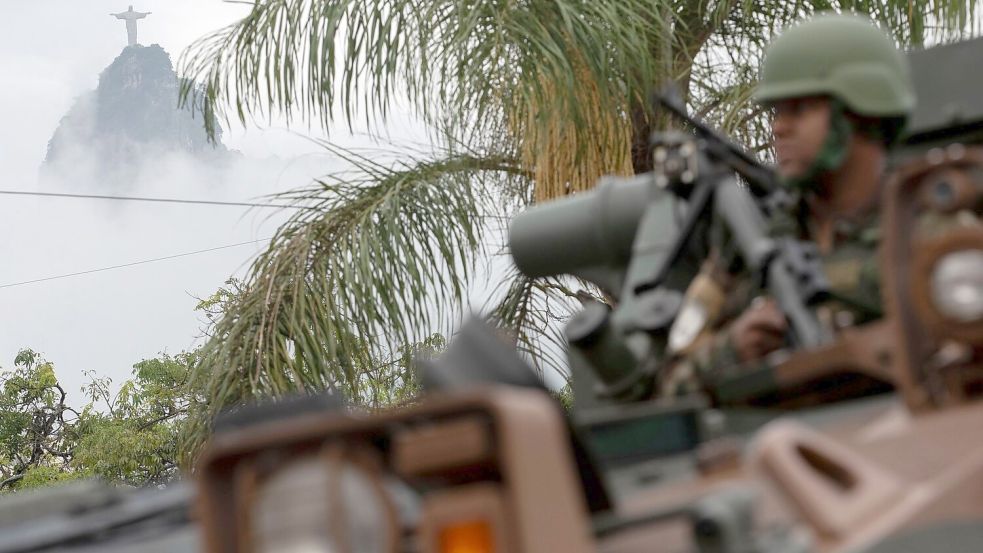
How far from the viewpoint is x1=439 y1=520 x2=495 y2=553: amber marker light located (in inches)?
60.7

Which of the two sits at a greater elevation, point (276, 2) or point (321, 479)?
Answer: point (276, 2)

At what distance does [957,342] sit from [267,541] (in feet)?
4.07

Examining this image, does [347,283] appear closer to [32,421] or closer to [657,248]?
[657,248]

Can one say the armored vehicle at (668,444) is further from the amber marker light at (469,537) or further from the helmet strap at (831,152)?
the helmet strap at (831,152)

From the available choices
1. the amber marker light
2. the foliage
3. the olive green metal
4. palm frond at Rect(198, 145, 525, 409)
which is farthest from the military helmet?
the foliage

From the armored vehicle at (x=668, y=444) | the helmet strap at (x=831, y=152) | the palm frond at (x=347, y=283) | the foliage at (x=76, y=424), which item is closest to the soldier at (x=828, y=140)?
the helmet strap at (x=831, y=152)

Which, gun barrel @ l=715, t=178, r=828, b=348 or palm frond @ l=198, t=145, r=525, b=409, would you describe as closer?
gun barrel @ l=715, t=178, r=828, b=348

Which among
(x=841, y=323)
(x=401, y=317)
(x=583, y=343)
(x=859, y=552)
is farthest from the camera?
(x=401, y=317)

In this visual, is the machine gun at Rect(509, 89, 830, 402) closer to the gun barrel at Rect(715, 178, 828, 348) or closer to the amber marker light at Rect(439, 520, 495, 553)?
the gun barrel at Rect(715, 178, 828, 348)

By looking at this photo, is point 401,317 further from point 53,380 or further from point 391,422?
point 53,380

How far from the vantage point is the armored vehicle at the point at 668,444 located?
160cm

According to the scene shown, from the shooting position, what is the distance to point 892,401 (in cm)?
270

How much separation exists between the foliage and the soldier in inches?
695

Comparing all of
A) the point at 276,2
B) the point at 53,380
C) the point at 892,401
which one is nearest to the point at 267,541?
the point at 892,401
